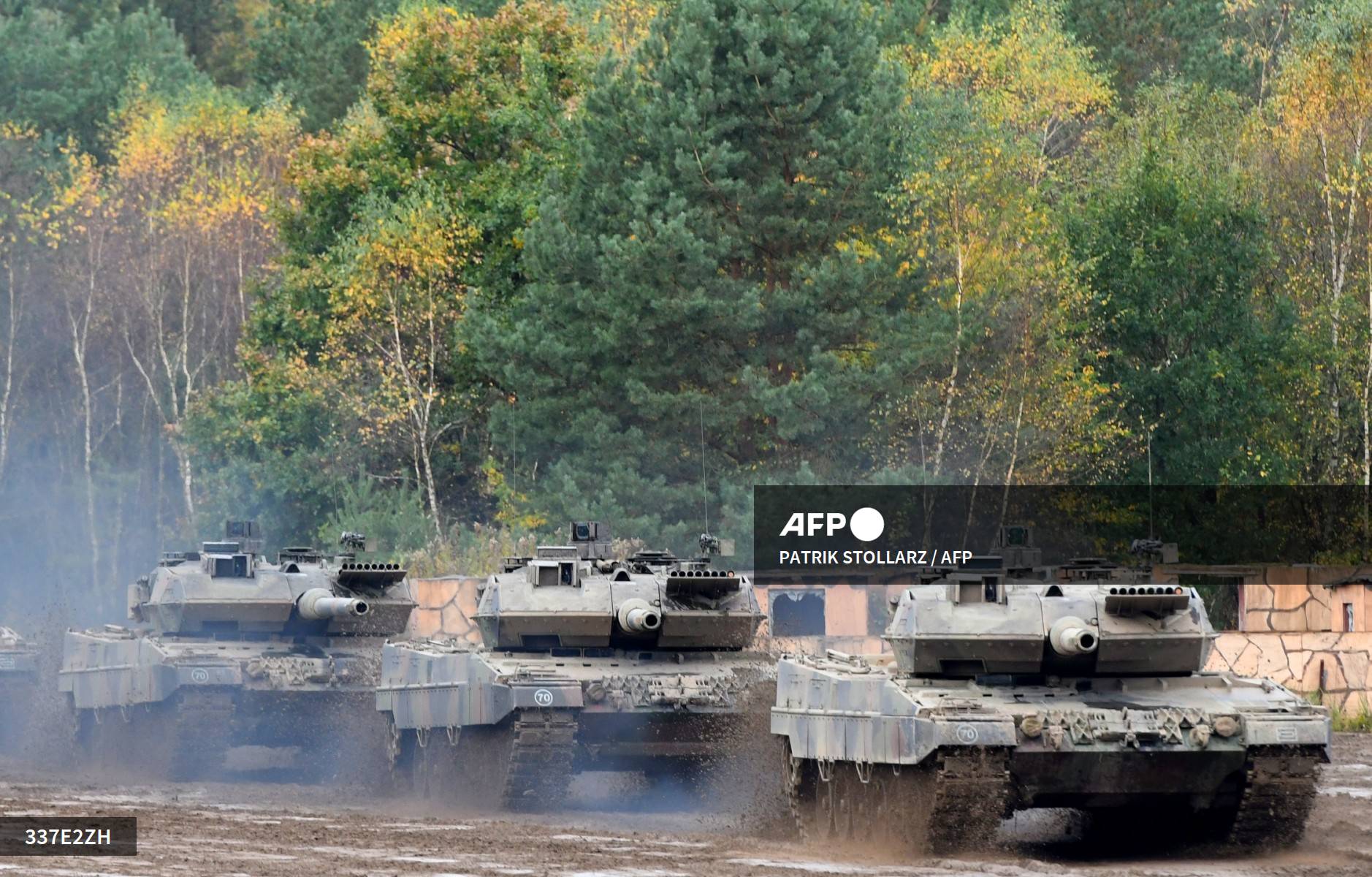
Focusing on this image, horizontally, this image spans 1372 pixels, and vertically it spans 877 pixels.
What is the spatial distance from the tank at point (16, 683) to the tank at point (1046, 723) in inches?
517

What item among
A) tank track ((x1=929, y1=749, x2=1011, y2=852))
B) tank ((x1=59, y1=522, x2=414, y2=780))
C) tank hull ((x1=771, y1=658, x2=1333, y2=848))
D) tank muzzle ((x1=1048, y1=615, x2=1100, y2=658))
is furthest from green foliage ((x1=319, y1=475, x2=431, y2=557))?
tank track ((x1=929, y1=749, x2=1011, y2=852))

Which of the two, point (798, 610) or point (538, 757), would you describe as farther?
point (798, 610)

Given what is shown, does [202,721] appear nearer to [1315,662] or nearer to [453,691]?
[453,691]

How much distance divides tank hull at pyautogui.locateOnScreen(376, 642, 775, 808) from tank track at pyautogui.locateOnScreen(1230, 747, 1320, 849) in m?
5.11

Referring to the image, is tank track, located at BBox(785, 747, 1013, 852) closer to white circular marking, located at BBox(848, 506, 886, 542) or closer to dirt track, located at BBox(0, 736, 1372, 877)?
dirt track, located at BBox(0, 736, 1372, 877)

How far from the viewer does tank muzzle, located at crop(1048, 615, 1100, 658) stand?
52.3ft

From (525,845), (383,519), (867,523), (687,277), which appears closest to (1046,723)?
(525,845)

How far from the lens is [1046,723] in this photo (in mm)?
15586

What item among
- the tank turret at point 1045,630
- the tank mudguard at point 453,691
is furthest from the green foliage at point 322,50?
the tank turret at point 1045,630

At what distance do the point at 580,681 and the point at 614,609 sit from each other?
1145 millimetres

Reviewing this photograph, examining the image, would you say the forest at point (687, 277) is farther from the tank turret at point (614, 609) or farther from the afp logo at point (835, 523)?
the tank turret at point (614, 609)

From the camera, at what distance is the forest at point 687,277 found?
3900 centimetres

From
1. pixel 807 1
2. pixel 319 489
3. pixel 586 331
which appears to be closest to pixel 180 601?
pixel 586 331

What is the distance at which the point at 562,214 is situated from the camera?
134 ft
